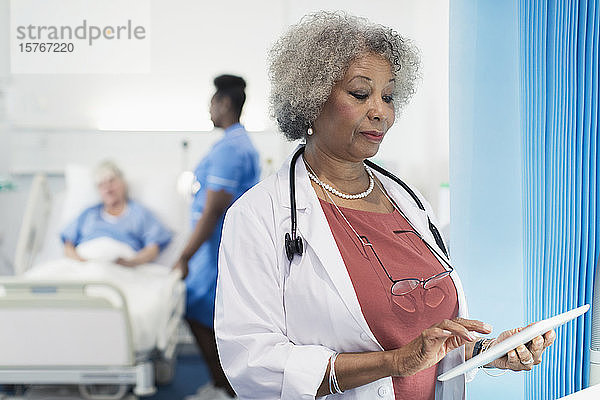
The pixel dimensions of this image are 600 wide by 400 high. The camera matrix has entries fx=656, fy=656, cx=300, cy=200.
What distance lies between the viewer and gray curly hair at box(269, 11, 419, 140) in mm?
1206

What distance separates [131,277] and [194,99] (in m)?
0.89

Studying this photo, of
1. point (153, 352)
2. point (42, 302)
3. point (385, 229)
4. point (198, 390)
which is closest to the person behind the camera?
point (385, 229)

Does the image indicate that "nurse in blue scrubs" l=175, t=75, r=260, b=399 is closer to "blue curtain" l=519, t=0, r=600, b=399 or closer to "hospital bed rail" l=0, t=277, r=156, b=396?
"hospital bed rail" l=0, t=277, r=156, b=396

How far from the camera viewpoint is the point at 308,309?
3.76ft

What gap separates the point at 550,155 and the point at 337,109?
728 mm

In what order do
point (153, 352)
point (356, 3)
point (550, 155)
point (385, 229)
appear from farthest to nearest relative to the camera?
point (153, 352) < point (356, 3) < point (550, 155) < point (385, 229)

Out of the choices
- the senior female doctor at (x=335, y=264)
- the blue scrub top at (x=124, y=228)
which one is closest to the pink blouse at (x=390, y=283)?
the senior female doctor at (x=335, y=264)

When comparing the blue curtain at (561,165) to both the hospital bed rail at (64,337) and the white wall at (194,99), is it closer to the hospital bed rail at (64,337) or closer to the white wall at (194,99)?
the white wall at (194,99)

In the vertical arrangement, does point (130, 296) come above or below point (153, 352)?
above

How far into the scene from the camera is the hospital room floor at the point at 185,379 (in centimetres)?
316

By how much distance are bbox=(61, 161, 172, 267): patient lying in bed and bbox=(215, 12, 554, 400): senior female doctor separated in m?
1.99

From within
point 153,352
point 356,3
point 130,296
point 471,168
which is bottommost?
point 153,352

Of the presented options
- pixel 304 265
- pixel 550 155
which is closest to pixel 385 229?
pixel 304 265

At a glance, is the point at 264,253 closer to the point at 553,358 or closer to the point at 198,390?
the point at 553,358
